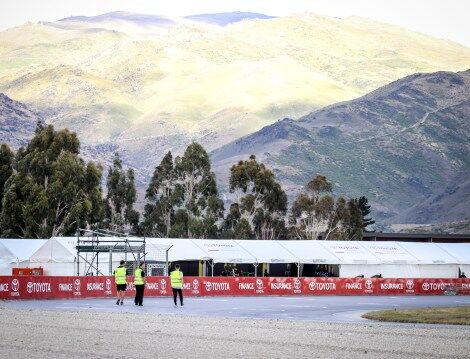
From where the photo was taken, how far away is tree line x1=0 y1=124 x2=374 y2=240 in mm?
99438

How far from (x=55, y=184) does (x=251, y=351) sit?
76.4 meters

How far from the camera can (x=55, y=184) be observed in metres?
99.3

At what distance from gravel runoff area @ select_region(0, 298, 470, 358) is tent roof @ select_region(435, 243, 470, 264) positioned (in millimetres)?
54566

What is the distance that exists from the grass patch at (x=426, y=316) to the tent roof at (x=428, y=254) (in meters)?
42.0

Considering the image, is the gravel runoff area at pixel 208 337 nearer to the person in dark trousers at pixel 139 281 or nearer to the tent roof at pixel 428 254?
the person in dark trousers at pixel 139 281

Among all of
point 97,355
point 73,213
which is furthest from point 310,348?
point 73,213

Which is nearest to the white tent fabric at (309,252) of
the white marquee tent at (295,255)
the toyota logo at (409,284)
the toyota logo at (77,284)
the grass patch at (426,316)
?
the white marquee tent at (295,255)

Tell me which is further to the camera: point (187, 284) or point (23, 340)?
point (187, 284)

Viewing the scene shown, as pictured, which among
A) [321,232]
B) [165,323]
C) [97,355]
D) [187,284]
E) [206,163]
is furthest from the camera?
[321,232]

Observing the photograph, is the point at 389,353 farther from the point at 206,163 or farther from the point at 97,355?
the point at 206,163

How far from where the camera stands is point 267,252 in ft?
264

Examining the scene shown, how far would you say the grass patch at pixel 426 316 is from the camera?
38.6 m

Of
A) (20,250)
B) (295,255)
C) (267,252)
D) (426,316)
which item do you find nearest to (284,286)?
(267,252)

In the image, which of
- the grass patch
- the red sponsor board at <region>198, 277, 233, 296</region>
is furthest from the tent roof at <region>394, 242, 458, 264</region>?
the grass patch
